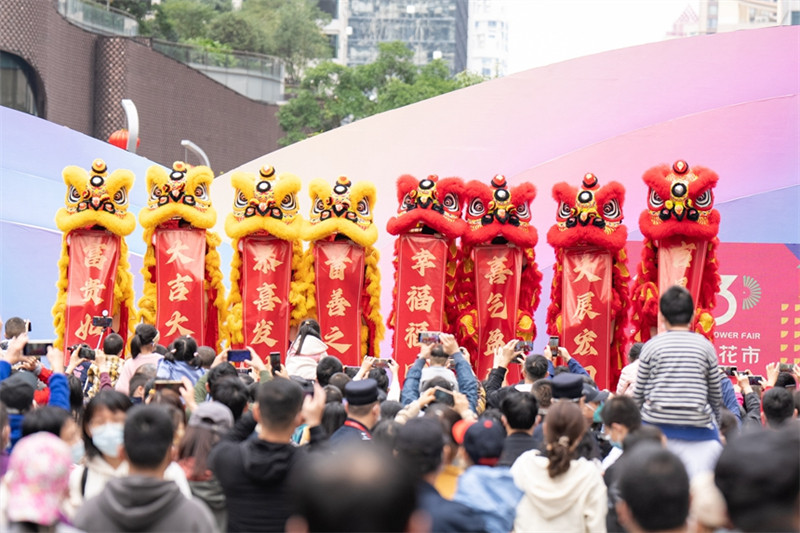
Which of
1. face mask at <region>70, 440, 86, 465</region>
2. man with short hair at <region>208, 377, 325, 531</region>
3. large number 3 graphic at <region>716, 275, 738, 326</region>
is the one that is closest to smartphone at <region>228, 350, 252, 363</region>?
face mask at <region>70, 440, 86, 465</region>

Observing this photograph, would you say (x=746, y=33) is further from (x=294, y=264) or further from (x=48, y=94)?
(x=48, y=94)

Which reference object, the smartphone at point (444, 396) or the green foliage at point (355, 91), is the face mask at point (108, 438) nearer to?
the smartphone at point (444, 396)

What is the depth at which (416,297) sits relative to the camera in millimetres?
9648

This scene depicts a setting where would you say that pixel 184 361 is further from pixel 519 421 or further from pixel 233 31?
pixel 233 31

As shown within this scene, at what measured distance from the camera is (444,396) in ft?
16.2

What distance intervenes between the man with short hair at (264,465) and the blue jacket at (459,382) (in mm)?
1976

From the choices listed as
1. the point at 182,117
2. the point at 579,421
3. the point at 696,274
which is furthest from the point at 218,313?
the point at 182,117

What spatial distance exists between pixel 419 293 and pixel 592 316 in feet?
4.73

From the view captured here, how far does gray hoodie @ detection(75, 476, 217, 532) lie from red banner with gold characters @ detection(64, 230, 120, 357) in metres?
7.05

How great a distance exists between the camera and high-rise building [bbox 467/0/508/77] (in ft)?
299

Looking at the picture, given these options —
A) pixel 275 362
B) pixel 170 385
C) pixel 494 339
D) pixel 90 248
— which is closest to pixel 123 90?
pixel 90 248

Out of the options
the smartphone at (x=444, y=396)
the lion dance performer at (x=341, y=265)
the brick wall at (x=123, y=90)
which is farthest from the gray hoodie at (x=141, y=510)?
the brick wall at (x=123, y=90)

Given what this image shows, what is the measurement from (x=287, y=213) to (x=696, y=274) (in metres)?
3.43

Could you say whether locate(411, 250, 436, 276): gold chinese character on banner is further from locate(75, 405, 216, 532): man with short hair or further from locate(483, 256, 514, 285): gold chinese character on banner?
locate(75, 405, 216, 532): man with short hair
